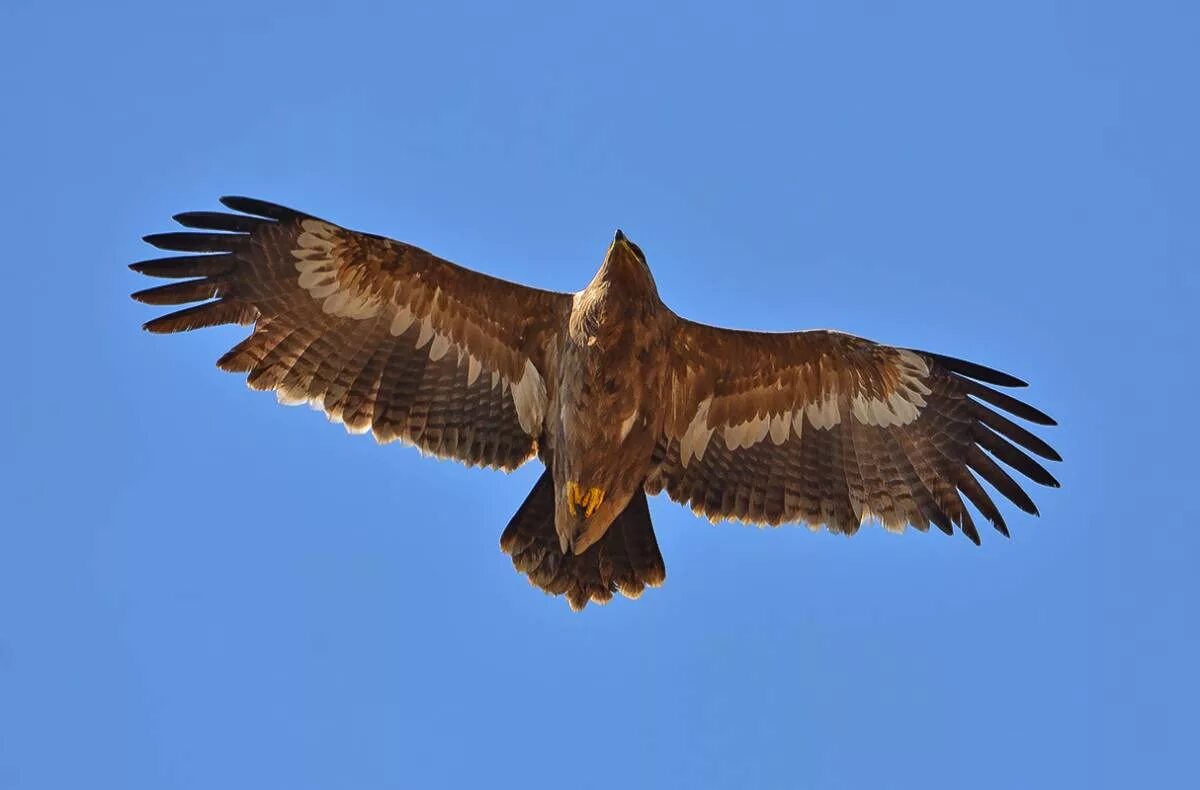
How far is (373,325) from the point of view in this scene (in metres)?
11.5

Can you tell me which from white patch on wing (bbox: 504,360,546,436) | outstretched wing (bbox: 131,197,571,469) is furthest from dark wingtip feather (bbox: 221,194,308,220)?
white patch on wing (bbox: 504,360,546,436)

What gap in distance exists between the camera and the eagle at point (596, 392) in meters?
11.0

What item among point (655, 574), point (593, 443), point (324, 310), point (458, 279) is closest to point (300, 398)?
point (324, 310)

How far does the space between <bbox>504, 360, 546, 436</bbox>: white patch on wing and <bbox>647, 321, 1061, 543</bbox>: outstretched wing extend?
3.08 feet

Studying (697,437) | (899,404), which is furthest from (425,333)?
(899,404)

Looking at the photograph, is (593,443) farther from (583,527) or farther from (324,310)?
(324,310)

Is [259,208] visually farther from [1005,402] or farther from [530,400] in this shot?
[1005,402]

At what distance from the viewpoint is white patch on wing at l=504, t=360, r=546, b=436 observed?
1152cm

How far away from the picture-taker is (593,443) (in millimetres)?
10953

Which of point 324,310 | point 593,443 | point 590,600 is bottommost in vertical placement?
point 590,600

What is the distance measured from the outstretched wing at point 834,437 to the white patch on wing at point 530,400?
94cm

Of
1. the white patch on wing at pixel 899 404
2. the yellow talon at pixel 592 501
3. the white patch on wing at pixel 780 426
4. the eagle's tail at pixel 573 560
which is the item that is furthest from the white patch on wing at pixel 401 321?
the white patch on wing at pixel 899 404

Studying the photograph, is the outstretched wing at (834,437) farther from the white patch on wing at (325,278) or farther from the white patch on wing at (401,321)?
the white patch on wing at (325,278)

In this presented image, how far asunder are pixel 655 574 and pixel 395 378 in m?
2.33
